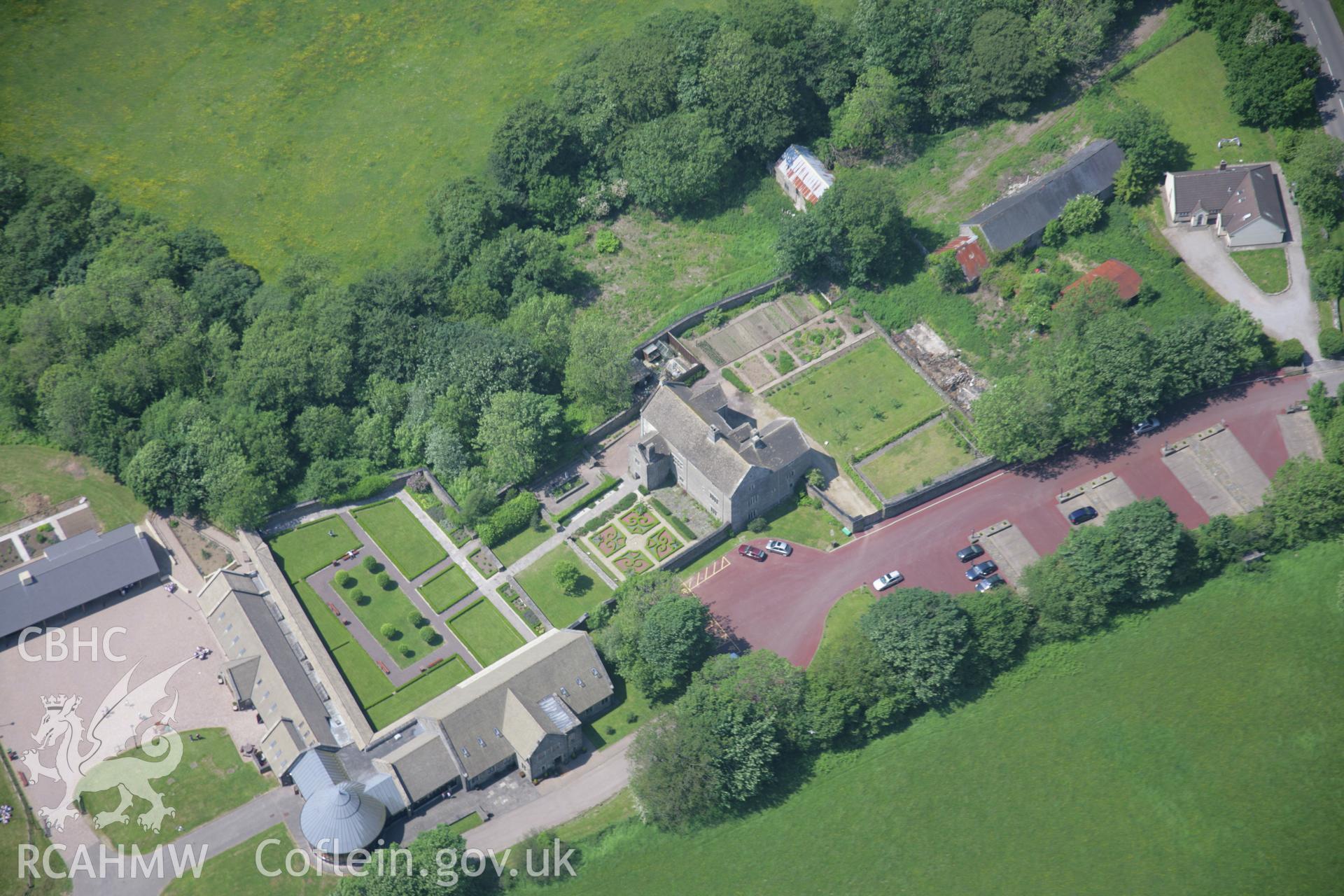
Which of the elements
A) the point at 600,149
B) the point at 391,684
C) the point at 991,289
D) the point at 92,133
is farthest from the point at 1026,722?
the point at 92,133

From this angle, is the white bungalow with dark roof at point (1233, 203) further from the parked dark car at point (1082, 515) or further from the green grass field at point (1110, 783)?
the green grass field at point (1110, 783)

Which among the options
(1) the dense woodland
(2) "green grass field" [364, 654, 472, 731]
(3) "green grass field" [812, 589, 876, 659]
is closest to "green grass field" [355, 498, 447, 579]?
(1) the dense woodland

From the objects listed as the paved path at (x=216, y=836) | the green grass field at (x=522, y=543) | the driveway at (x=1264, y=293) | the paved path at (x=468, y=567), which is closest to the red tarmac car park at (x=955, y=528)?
the driveway at (x=1264, y=293)

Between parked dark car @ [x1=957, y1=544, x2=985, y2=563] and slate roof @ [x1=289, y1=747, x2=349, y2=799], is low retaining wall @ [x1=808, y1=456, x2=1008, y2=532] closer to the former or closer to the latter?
parked dark car @ [x1=957, y1=544, x2=985, y2=563]

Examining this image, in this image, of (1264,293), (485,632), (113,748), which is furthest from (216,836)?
(1264,293)

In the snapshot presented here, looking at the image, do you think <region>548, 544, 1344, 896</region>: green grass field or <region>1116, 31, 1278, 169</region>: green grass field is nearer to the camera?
<region>548, 544, 1344, 896</region>: green grass field

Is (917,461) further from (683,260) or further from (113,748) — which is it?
(113,748)
